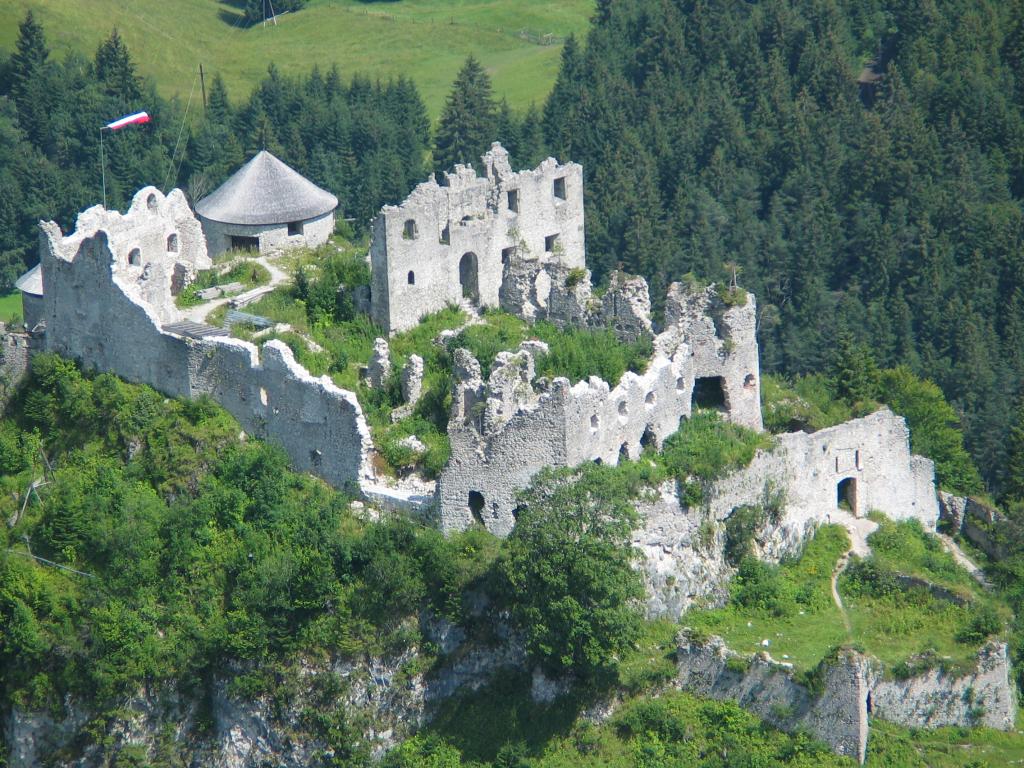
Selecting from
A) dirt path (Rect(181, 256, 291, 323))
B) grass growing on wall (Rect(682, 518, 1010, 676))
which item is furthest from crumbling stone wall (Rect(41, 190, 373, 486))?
grass growing on wall (Rect(682, 518, 1010, 676))

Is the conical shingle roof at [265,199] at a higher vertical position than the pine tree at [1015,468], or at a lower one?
higher

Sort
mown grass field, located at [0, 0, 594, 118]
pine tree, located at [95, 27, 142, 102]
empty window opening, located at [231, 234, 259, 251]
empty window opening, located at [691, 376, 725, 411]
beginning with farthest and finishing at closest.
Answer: mown grass field, located at [0, 0, 594, 118], pine tree, located at [95, 27, 142, 102], empty window opening, located at [231, 234, 259, 251], empty window opening, located at [691, 376, 725, 411]

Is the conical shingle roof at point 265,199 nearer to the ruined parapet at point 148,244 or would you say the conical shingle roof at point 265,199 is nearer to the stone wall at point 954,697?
the ruined parapet at point 148,244

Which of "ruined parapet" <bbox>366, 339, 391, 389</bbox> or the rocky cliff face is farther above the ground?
"ruined parapet" <bbox>366, 339, 391, 389</bbox>

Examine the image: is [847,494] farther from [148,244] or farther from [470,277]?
[148,244]

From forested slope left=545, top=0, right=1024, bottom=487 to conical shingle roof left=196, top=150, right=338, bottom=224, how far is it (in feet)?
83.3

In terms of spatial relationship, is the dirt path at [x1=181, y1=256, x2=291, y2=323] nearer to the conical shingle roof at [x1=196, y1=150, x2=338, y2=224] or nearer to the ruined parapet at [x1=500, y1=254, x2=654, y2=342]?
the conical shingle roof at [x1=196, y1=150, x2=338, y2=224]

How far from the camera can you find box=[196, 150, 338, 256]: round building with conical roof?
193 feet

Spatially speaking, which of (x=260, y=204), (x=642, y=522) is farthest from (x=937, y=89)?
(x=642, y=522)

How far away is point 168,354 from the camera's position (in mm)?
53750

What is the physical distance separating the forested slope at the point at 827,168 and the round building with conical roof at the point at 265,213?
2531 cm

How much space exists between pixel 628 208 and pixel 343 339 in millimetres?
34290

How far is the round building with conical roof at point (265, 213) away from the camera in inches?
2320

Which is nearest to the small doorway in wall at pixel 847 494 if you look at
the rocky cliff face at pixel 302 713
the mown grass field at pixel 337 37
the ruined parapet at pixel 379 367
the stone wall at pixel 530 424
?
the stone wall at pixel 530 424
